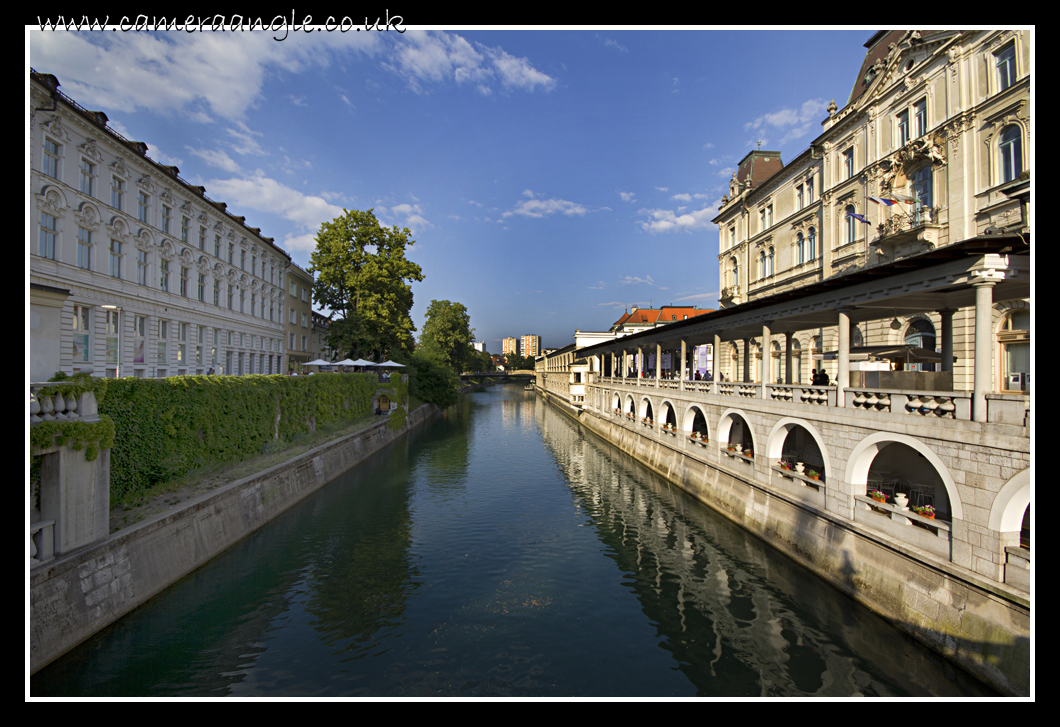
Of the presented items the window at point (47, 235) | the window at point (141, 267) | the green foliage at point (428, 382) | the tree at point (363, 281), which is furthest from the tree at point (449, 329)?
the window at point (47, 235)

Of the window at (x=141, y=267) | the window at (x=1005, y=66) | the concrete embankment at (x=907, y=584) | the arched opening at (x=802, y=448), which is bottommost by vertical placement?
the concrete embankment at (x=907, y=584)

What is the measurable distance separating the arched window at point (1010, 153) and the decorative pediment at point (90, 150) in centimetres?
3973

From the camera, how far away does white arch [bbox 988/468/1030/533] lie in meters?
7.84

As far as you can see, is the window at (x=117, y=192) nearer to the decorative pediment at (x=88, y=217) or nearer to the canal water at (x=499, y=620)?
the decorative pediment at (x=88, y=217)

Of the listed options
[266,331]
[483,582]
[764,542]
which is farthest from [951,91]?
[266,331]

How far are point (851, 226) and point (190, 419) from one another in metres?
33.0

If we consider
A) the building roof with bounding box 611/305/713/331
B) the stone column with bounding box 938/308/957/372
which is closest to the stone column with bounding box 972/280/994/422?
the stone column with bounding box 938/308/957/372

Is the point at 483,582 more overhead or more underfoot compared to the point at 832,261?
more underfoot

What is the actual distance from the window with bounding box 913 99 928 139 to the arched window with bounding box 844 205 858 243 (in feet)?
16.4

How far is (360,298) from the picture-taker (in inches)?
1660

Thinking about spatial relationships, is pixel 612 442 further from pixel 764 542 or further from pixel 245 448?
pixel 245 448

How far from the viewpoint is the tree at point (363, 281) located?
40.7 metres

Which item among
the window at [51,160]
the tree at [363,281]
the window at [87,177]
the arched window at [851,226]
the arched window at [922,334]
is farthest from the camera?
the tree at [363,281]

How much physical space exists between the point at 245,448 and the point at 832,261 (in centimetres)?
3213
